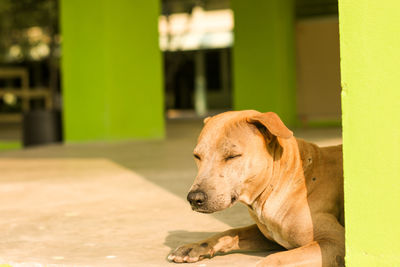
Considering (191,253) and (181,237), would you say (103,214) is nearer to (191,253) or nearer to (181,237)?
(181,237)

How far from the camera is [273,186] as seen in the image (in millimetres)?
2984

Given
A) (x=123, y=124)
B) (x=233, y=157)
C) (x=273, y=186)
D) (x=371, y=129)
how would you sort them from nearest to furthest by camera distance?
1. (x=371, y=129)
2. (x=233, y=157)
3. (x=273, y=186)
4. (x=123, y=124)

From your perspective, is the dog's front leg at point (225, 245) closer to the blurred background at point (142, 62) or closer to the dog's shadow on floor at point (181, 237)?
the dog's shadow on floor at point (181, 237)

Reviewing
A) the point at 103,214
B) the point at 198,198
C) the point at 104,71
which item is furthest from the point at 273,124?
the point at 104,71

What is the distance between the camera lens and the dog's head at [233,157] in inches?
108

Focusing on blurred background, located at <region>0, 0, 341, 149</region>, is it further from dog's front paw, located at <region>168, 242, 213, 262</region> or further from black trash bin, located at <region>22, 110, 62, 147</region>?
dog's front paw, located at <region>168, 242, 213, 262</region>

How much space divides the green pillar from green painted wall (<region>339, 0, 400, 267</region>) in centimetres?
1132

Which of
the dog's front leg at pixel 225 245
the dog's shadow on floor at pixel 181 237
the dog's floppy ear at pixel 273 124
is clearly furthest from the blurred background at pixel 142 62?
the dog's floppy ear at pixel 273 124

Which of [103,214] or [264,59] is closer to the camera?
[103,214]

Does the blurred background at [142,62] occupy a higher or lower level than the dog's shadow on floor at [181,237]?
higher

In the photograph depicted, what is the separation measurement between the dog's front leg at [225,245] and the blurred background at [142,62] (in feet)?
25.6

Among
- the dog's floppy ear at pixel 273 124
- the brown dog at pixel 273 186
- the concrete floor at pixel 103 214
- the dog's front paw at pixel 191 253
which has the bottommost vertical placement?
the concrete floor at pixel 103 214

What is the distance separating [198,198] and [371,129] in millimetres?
769

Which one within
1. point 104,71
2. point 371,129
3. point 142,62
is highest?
point 142,62
